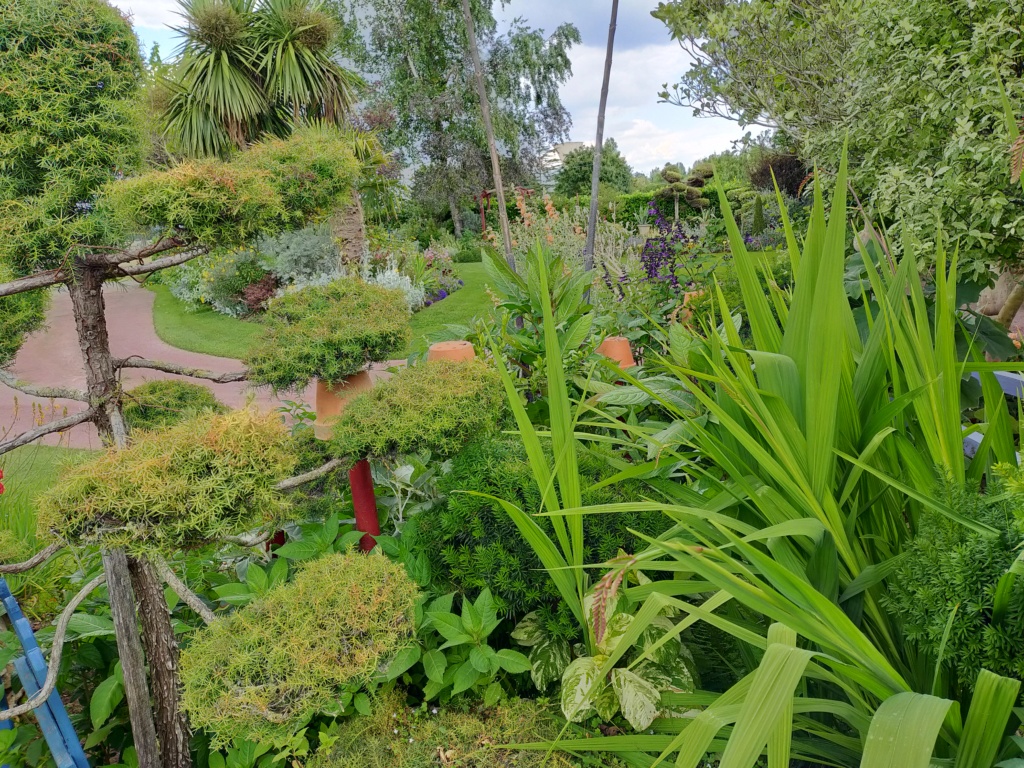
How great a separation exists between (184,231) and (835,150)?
3.67m

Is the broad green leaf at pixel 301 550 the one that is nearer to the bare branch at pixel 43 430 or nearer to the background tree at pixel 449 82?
the bare branch at pixel 43 430

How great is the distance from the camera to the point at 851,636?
836 millimetres

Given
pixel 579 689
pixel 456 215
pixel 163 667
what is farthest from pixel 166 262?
pixel 456 215

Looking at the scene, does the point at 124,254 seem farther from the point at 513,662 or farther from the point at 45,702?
the point at 513,662

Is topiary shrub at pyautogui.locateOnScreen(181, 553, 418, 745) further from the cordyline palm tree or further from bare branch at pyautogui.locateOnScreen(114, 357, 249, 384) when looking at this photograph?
the cordyline palm tree

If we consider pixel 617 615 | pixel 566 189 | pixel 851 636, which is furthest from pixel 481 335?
pixel 566 189

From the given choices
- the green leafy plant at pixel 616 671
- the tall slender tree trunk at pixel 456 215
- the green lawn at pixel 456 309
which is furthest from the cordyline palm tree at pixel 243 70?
the tall slender tree trunk at pixel 456 215

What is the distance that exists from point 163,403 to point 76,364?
6.47 metres

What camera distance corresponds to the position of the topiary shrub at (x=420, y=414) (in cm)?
145

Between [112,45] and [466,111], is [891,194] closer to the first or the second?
[112,45]

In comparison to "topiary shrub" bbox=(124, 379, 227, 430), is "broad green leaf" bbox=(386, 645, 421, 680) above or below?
below

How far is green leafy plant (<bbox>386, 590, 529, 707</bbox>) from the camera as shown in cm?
136

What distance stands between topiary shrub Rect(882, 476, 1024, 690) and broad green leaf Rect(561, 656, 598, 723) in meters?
0.55

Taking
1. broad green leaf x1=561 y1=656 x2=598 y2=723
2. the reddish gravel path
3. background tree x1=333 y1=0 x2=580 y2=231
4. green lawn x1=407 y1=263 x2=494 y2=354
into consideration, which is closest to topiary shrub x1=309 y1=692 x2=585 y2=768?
broad green leaf x1=561 y1=656 x2=598 y2=723
